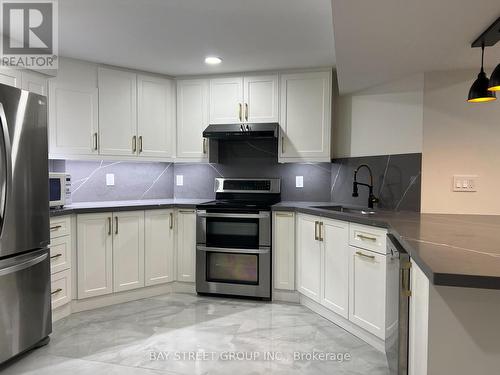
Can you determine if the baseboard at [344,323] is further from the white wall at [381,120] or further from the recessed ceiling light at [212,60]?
the recessed ceiling light at [212,60]

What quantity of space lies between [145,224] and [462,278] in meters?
2.88

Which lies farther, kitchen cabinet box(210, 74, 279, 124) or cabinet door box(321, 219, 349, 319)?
kitchen cabinet box(210, 74, 279, 124)

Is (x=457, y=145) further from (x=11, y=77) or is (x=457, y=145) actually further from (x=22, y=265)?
(x=11, y=77)

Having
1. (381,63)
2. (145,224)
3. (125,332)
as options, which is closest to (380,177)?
(381,63)

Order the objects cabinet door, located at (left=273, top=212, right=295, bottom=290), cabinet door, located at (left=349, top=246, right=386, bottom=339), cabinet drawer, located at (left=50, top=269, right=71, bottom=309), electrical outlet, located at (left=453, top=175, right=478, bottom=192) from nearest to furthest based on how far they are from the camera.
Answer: cabinet door, located at (left=349, top=246, right=386, bottom=339) → electrical outlet, located at (left=453, top=175, right=478, bottom=192) → cabinet drawer, located at (left=50, top=269, right=71, bottom=309) → cabinet door, located at (left=273, top=212, right=295, bottom=290)

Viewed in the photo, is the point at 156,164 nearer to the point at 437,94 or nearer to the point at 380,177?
the point at 380,177

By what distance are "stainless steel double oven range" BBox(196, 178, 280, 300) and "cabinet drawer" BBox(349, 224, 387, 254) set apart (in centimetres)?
95

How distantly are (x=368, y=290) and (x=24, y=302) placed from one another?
232cm

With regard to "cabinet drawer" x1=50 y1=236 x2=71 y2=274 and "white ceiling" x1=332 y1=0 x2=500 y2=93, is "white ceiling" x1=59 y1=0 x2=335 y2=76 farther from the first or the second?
"cabinet drawer" x1=50 y1=236 x2=71 y2=274

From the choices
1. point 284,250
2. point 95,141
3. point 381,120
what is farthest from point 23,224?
point 381,120

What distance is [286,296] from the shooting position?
131 inches

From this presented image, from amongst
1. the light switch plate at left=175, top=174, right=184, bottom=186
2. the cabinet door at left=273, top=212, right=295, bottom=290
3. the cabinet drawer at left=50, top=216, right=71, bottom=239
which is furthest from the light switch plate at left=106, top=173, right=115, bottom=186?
the cabinet door at left=273, top=212, right=295, bottom=290

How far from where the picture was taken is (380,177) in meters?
3.04

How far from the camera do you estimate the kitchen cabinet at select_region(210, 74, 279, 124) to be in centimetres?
Result: 354
